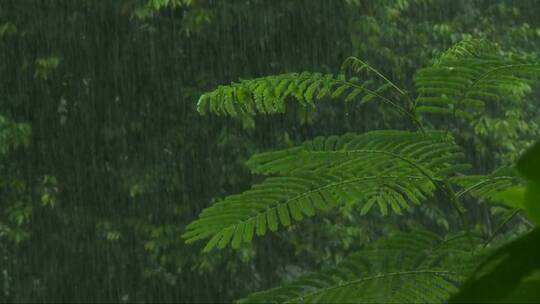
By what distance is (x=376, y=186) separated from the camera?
2.05 metres

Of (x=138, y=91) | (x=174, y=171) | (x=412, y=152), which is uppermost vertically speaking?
(x=138, y=91)

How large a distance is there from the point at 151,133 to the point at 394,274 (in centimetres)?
1114

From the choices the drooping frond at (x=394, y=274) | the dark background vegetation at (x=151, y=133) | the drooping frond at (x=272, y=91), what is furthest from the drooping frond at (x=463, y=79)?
the dark background vegetation at (x=151, y=133)

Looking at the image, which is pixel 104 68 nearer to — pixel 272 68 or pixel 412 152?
pixel 272 68

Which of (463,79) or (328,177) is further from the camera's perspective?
(463,79)

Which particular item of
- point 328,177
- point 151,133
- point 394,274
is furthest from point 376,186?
point 151,133

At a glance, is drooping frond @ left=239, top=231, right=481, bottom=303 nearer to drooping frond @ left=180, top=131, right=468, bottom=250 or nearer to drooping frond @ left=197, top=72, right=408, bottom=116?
drooping frond @ left=180, top=131, right=468, bottom=250

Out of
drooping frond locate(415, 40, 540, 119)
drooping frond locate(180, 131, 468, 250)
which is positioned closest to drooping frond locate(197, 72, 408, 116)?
drooping frond locate(415, 40, 540, 119)

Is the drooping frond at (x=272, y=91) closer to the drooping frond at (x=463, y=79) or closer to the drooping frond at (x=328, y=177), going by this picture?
the drooping frond at (x=463, y=79)

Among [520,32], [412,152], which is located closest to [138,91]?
[520,32]

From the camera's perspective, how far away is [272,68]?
41.5 feet

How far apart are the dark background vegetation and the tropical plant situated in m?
9.88

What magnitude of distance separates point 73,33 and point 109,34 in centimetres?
35

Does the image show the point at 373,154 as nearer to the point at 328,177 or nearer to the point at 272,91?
the point at 328,177
